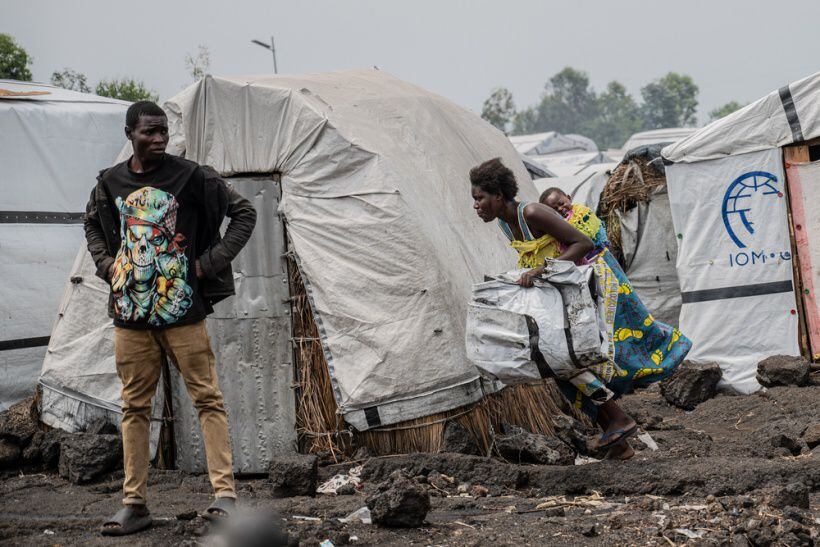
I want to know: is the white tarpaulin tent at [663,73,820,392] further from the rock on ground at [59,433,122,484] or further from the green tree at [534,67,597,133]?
the green tree at [534,67,597,133]

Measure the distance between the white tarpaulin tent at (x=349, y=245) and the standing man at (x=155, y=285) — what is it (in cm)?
146

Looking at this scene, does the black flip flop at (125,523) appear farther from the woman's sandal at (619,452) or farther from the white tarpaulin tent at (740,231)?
the white tarpaulin tent at (740,231)

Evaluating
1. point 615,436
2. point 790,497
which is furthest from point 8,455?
point 790,497

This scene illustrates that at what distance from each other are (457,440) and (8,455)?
2.86 metres

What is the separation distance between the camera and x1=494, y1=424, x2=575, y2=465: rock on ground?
5.36 m

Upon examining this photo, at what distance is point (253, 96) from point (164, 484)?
2375 mm

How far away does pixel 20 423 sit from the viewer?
6.20 meters

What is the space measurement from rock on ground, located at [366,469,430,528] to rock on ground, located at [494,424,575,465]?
149 centimetres

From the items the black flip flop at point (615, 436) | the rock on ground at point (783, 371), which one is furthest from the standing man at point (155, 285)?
the rock on ground at point (783, 371)

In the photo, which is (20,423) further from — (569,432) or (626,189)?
(626,189)

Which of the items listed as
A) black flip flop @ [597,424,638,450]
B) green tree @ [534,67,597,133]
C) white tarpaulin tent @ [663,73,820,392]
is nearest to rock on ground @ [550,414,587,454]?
black flip flop @ [597,424,638,450]

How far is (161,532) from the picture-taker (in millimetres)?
4039

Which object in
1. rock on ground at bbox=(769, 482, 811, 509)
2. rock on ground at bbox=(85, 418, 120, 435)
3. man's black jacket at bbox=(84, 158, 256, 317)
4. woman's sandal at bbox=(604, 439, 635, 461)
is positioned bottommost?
woman's sandal at bbox=(604, 439, 635, 461)

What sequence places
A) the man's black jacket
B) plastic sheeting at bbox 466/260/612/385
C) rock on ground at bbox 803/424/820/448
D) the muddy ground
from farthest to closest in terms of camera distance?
rock on ground at bbox 803/424/820/448, plastic sheeting at bbox 466/260/612/385, the man's black jacket, the muddy ground
